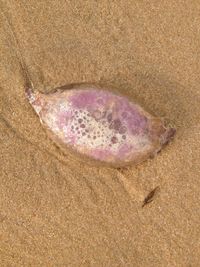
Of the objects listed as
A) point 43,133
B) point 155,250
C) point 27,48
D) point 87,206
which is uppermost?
point 27,48

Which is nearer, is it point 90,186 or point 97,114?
point 97,114

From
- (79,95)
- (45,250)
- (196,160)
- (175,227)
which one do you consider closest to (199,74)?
(196,160)

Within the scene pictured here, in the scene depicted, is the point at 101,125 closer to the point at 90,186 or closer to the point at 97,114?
the point at 97,114

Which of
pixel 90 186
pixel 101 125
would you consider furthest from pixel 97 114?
pixel 90 186

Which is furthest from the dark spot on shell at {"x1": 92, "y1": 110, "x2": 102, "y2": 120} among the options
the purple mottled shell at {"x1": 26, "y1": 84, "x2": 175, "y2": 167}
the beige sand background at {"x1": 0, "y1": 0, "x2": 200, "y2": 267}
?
the beige sand background at {"x1": 0, "y1": 0, "x2": 200, "y2": 267}

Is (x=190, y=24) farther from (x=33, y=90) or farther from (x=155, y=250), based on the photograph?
(x=155, y=250)

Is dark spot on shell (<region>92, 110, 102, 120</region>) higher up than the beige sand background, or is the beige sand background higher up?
dark spot on shell (<region>92, 110, 102, 120</region>)

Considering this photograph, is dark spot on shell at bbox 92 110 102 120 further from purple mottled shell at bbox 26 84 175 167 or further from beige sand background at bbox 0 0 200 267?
beige sand background at bbox 0 0 200 267

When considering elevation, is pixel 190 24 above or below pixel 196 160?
above
